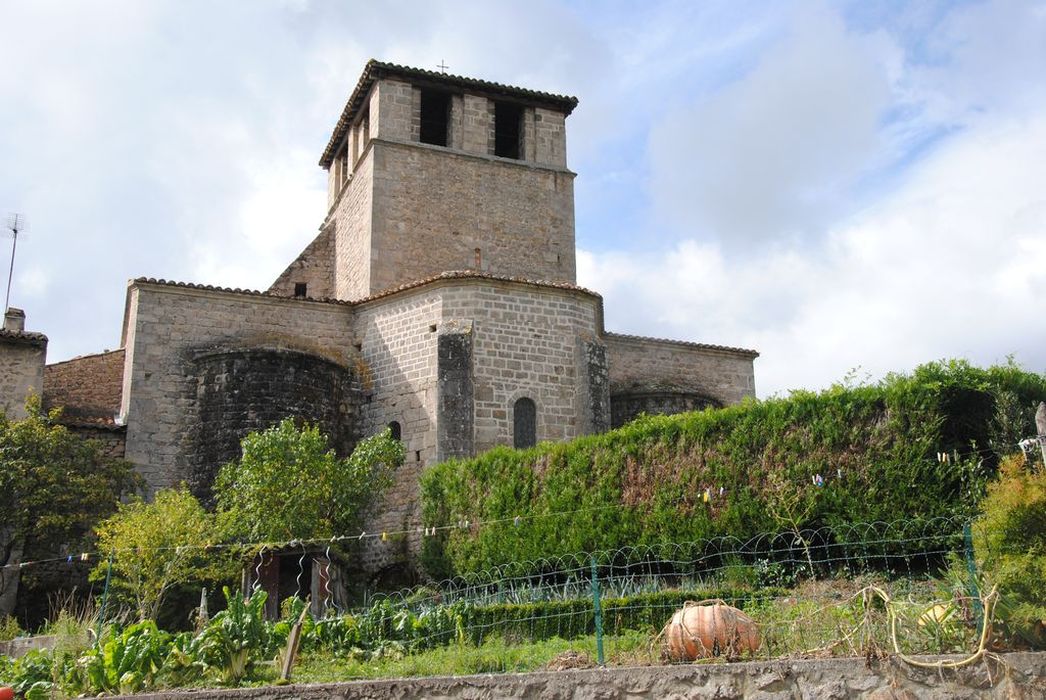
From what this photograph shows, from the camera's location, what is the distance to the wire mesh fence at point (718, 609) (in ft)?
25.6

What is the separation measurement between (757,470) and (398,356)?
8961 mm

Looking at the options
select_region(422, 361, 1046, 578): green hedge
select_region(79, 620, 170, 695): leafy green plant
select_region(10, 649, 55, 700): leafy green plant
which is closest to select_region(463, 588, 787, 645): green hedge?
select_region(422, 361, 1046, 578): green hedge

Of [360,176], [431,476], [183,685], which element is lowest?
[183,685]

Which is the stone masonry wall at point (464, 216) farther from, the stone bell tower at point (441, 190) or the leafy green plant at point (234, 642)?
the leafy green plant at point (234, 642)

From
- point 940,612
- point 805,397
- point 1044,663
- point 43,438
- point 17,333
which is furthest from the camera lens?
point 17,333

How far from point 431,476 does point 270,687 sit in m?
9.92

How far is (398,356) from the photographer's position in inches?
850

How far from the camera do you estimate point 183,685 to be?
32.5 ft

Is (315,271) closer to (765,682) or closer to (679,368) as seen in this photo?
(679,368)

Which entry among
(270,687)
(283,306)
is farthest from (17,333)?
(270,687)

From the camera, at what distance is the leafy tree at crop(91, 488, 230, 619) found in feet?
52.2

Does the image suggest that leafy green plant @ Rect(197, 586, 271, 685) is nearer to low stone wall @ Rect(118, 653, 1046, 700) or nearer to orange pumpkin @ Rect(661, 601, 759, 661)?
low stone wall @ Rect(118, 653, 1046, 700)

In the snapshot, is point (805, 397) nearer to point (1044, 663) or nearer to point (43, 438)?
point (1044, 663)

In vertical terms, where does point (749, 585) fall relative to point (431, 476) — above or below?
below
